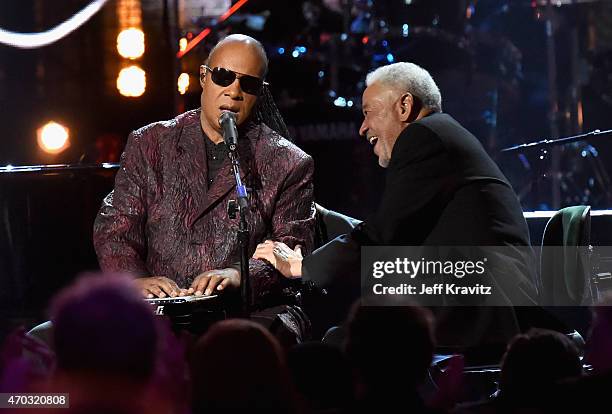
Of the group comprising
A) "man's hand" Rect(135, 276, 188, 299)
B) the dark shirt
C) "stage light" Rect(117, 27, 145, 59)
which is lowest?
"man's hand" Rect(135, 276, 188, 299)

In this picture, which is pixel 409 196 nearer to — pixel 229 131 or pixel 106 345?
pixel 229 131

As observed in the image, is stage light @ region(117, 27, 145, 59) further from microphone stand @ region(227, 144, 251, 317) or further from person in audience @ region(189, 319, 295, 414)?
person in audience @ region(189, 319, 295, 414)

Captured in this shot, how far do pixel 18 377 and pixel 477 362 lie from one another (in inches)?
75.8

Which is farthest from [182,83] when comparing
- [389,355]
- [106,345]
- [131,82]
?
[106,345]

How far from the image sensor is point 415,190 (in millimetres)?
3928

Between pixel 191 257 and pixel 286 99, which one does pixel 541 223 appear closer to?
pixel 191 257

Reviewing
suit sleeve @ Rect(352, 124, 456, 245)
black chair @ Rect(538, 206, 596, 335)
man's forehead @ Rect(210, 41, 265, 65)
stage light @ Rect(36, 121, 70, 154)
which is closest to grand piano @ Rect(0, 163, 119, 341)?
stage light @ Rect(36, 121, 70, 154)

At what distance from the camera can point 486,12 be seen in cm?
1080

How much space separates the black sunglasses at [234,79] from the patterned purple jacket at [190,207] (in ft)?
0.77

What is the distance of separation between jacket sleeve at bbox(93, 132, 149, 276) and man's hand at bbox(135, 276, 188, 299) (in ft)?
0.73

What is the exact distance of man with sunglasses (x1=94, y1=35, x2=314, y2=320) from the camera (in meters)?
4.48

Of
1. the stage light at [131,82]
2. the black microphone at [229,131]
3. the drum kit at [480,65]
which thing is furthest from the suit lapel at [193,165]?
the drum kit at [480,65]

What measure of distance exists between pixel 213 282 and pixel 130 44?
378 cm

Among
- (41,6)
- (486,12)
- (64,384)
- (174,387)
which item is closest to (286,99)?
(41,6)
